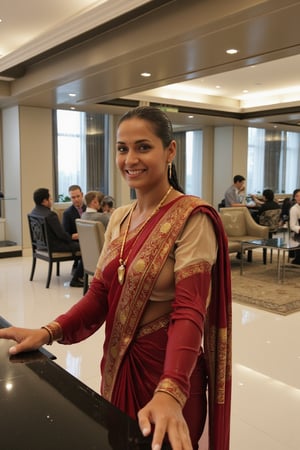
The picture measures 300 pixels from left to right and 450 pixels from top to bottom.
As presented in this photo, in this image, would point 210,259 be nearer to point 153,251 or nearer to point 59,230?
point 153,251

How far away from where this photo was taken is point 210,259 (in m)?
1.18

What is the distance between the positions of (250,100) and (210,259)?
415 inches

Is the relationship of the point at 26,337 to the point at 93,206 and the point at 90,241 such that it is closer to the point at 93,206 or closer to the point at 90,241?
the point at 90,241

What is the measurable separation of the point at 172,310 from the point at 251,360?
269 cm

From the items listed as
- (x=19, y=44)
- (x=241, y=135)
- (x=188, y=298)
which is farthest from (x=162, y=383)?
(x=241, y=135)

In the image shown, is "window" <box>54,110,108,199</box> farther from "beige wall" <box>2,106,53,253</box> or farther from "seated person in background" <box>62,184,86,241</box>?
"seated person in background" <box>62,184,86,241</box>

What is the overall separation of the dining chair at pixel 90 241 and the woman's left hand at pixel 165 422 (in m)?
4.17

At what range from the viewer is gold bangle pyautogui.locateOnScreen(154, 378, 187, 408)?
98cm

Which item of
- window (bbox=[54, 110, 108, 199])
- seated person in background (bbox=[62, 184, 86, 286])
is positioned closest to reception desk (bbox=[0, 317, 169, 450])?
seated person in background (bbox=[62, 184, 86, 286])

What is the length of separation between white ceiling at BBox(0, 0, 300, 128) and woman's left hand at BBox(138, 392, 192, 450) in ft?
11.3

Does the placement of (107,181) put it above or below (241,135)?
below

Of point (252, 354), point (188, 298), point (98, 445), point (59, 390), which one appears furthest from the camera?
point (252, 354)

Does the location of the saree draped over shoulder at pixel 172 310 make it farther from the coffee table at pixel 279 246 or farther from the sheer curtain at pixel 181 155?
the sheer curtain at pixel 181 155

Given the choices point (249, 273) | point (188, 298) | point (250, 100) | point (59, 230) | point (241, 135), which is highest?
point (250, 100)
